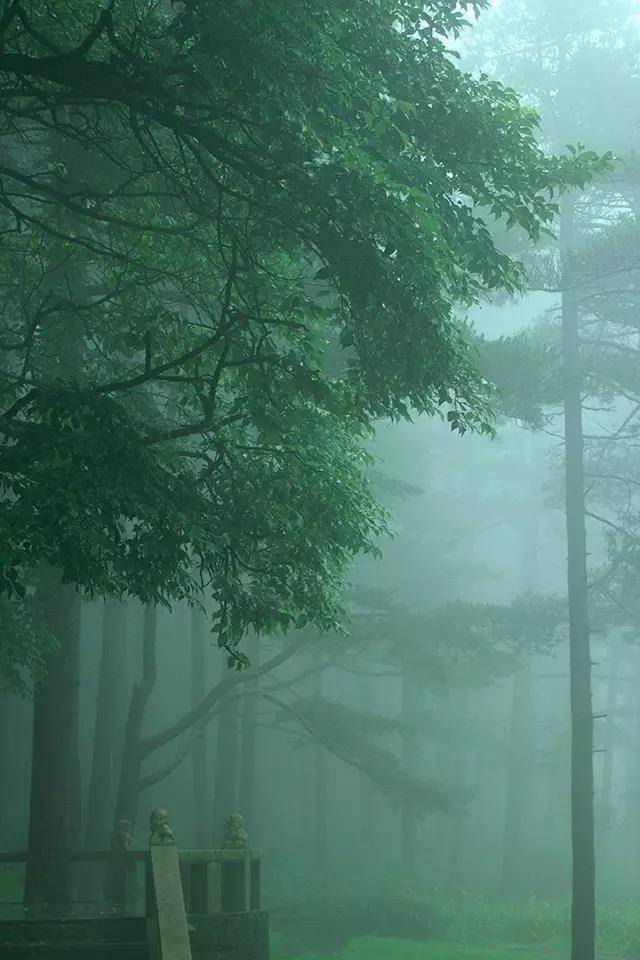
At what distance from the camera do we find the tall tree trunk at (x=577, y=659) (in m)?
20.8

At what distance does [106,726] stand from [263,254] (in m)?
17.7

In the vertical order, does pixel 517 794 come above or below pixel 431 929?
above

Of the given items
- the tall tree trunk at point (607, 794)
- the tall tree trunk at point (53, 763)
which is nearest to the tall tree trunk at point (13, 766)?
the tall tree trunk at point (53, 763)

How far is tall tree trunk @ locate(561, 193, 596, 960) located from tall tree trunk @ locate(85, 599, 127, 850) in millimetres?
8757

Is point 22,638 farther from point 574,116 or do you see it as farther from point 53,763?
point 574,116

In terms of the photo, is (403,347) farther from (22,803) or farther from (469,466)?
(469,466)

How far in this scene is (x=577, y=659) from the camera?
22.1 m

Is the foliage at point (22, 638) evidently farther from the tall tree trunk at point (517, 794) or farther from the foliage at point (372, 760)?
the tall tree trunk at point (517, 794)

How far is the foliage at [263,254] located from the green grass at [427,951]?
16.3 m

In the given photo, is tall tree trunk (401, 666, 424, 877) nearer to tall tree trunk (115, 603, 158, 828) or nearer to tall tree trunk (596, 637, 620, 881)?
tall tree trunk (596, 637, 620, 881)

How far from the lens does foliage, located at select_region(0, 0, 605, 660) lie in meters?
8.86

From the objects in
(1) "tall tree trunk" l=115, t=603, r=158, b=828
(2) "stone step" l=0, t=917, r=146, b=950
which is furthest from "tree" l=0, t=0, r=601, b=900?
(1) "tall tree trunk" l=115, t=603, r=158, b=828

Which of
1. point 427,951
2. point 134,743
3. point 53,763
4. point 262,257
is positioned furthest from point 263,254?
point 427,951

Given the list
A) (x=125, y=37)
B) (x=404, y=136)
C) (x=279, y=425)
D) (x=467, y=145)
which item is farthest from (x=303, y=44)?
(x=279, y=425)
